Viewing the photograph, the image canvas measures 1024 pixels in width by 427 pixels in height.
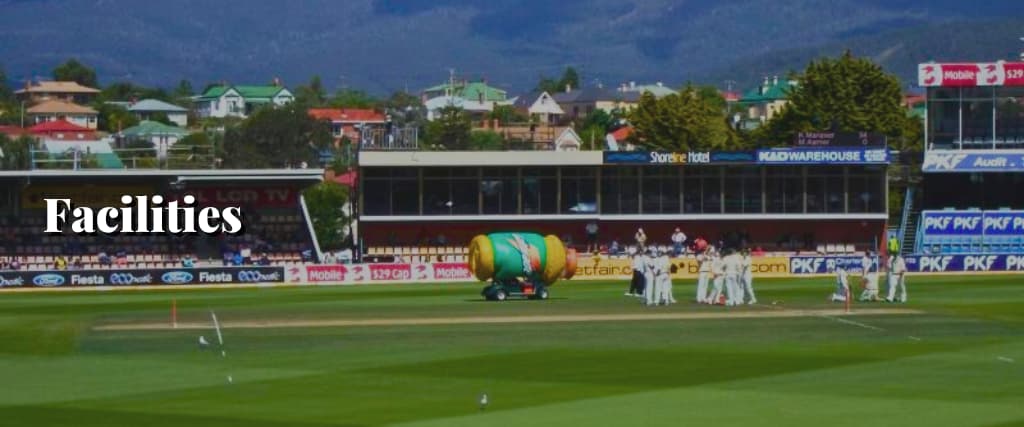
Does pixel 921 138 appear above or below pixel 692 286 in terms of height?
above

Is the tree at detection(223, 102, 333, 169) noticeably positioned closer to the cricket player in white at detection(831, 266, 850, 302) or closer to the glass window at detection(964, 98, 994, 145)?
the glass window at detection(964, 98, 994, 145)

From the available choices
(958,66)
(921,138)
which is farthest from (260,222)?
(921,138)

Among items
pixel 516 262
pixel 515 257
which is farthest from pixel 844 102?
pixel 515 257

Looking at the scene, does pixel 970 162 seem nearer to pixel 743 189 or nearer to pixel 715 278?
pixel 743 189

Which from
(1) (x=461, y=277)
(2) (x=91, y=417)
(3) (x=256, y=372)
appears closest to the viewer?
(2) (x=91, y=417)

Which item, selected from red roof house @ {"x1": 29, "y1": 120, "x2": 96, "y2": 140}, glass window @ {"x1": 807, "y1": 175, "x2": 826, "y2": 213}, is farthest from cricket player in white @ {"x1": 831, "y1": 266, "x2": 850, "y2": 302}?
red roof house @ {"x1": 29, "y1": 120, "x2": 96, "y2": 140}

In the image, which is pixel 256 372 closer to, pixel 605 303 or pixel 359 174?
pixel 605 303

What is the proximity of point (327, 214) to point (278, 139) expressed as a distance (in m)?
35.7

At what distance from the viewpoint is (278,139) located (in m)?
155

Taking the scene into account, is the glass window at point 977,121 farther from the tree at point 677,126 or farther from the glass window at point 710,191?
the tree at point 677,126

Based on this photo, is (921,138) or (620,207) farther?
(921,138)

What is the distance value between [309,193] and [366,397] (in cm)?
9086

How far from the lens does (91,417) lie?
27.8m

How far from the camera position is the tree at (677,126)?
120m
